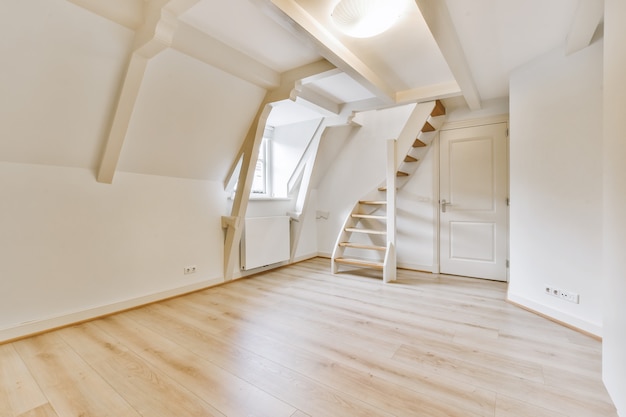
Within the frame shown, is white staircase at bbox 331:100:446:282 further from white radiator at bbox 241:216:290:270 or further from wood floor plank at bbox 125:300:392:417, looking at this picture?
wood floor plank at bbox 125:300:392:417

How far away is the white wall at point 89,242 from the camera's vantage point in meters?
2.07

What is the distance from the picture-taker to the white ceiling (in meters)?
1.81

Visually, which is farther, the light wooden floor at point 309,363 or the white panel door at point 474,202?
the white panel door at point 474,202

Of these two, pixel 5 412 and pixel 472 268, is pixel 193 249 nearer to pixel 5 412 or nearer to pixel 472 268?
pixel 5 412

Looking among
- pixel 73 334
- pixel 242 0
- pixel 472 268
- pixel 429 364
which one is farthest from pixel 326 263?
pixel 242 0

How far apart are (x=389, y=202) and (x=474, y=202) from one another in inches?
43.0

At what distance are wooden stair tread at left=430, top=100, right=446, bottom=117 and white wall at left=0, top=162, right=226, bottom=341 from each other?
9.45ft

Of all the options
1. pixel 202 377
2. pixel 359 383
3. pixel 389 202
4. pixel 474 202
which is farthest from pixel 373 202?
pixel 202 377

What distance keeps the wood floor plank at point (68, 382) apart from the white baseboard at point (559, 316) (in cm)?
297

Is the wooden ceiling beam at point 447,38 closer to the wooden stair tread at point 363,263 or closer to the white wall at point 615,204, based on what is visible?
the white wall at point 615,204

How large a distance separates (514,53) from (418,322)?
240cm

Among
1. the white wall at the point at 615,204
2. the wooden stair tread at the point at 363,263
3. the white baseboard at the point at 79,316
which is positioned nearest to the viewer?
the white wall at the point at 615,204

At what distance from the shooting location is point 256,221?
375 cm

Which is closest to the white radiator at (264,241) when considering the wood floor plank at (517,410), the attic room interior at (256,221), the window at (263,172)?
the attic room interior at (256,221)
